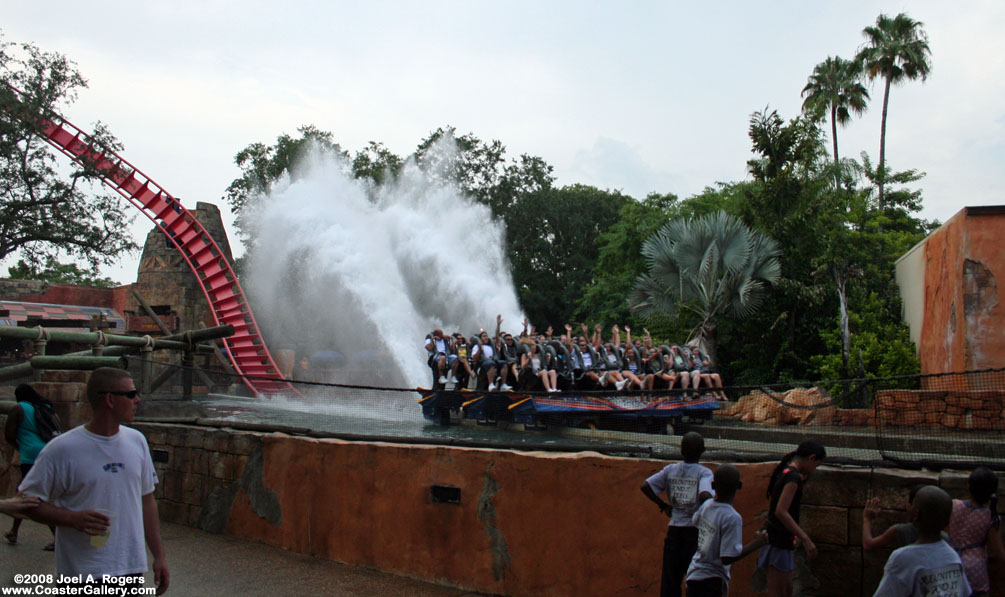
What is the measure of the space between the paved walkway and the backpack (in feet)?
3.70

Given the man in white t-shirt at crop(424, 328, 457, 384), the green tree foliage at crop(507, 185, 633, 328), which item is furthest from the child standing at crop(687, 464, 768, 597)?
the green tree foliage at crop(507, 185, 633, 328)

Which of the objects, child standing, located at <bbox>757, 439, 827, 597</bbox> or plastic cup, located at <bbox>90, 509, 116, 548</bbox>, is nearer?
plastic cup, located at <bbox>90, 509, 116, 548</bbox>

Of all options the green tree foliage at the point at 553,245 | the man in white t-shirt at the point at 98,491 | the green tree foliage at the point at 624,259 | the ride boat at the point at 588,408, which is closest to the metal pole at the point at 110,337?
the ride boat at the point at 588,408

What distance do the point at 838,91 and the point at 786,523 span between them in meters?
38.0

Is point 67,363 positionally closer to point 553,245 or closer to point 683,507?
point 683,507

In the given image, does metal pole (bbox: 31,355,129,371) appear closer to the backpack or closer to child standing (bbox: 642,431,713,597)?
the backpack

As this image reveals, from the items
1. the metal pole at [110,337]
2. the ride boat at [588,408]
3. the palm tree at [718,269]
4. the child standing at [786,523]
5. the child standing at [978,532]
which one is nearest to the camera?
the child standing at [978,532]

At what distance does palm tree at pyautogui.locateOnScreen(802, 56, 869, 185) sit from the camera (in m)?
37.8

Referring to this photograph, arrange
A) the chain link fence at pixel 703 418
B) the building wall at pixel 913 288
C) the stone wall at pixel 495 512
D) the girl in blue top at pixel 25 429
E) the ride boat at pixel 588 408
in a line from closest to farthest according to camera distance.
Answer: the stone wall at pixel 495 512
the chain link fence at pixel 703 418
the girl in blue top at pixel 25 429
the ride boat at pixel 588 408
the building wall at pixel 913 288

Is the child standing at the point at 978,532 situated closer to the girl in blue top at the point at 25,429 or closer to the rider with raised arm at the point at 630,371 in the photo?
the girl in blue top at the point at 25,429

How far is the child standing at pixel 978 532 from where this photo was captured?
412 centimetres

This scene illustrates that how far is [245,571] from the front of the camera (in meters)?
7.07

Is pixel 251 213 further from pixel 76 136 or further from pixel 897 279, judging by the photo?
pixel 897 279

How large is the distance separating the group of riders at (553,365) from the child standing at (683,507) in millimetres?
7775
